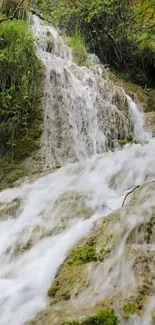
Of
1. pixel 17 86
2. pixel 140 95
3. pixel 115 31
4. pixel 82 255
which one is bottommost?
pixel 82 255

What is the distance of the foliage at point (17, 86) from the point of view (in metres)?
5.68

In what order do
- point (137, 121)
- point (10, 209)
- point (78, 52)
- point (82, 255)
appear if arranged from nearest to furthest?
1. point (82, 255)
2. point (10, 209)
3. point (137, 121)
4. point (78, 52)

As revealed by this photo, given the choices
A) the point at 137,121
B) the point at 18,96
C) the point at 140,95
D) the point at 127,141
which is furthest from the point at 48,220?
the point at 140,95

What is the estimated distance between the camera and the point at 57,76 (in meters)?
6.38

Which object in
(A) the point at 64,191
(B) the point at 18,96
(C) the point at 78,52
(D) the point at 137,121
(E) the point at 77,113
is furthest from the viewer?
(C) the point at 78,52

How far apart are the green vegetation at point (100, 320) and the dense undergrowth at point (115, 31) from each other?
7.78 metres

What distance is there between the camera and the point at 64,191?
14.4ft

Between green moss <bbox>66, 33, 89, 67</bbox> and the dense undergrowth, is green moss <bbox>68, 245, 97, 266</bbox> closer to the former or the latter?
green moss <bbox>66, 33, 89, 67</bbox>

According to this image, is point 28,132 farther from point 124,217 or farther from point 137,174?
point 124,217

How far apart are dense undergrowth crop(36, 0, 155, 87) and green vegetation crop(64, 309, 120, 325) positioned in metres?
7.78

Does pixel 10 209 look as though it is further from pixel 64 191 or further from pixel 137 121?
pixel 137 121

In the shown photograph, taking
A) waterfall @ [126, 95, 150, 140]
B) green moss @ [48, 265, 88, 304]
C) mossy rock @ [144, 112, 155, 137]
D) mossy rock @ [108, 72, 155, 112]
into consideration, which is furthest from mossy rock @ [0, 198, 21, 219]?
mossy rock @ [108, 72, 155, 112]

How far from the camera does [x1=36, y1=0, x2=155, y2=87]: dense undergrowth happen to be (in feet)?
30.3

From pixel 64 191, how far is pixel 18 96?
2.08 metres
